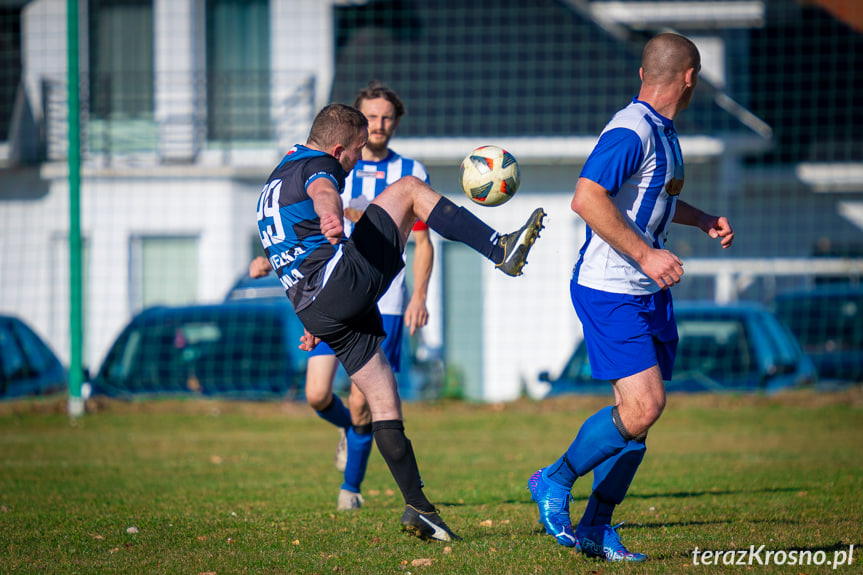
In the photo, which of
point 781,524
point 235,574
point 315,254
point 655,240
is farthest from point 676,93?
point 235,574

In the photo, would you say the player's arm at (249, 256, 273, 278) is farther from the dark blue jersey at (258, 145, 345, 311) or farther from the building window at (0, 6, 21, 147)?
the building window at (0, 6, 21, 147)

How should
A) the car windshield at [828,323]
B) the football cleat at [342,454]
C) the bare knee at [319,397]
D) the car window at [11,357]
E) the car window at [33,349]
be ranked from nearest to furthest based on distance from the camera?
the bare knee at [319,397] < the football cleat at [342,454] < the car window at [11,357] < the car window at [33,349] < the car windshield at [828,323]

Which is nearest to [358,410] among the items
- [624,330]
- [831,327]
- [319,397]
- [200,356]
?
[319,397]

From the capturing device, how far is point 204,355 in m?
12.7

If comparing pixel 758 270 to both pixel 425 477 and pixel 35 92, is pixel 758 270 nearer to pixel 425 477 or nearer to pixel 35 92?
pixel 425 477

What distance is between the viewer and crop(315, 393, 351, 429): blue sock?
6129 mm

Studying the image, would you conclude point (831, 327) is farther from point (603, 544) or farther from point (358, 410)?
point (603, 544)

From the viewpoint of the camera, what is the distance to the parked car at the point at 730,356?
11891 millimetres

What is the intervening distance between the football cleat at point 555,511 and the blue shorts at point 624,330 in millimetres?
578

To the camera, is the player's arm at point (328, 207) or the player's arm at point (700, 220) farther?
the player's arm at point (700, 220)

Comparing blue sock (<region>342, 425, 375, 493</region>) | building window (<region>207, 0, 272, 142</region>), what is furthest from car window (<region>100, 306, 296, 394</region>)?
building window (<region>207, 0, 272, 142</region>)

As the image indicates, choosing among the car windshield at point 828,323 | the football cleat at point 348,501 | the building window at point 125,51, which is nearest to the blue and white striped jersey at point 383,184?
the football cleat at point 348,501

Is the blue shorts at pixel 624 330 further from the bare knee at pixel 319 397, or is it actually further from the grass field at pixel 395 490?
the bare knee at pixel 319 397

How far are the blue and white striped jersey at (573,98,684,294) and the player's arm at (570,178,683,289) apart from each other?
0.19 feet
